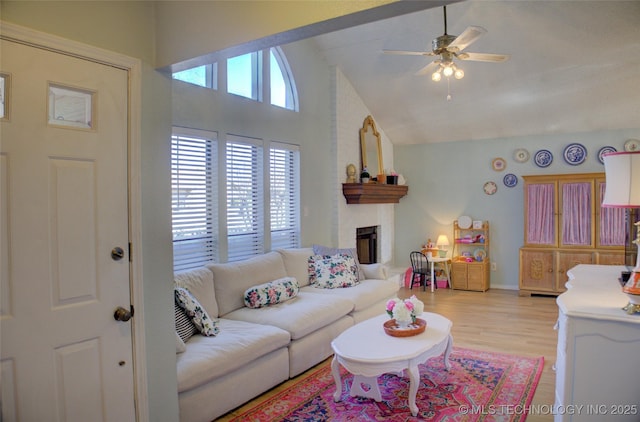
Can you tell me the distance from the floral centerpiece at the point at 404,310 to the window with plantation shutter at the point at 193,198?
1780 millimetres

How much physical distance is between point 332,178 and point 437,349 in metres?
3.08

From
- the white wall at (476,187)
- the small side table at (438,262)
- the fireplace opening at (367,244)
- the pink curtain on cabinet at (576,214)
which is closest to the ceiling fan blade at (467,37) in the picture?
the fireplace opening at (367,244)

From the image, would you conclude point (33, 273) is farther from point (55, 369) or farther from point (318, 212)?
point (318, 212)

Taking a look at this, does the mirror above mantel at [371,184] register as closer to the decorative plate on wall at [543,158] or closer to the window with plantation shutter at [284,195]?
the window with plantation shutter at [284,195]

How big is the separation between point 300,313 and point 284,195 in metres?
1.76

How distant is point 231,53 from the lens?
→ 6.42 feet

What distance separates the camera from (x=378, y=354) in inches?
A: 111

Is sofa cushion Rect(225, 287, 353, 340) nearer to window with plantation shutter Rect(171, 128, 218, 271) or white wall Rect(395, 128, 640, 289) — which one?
window with plantation shutter Rect(171, 128, 218, 271)

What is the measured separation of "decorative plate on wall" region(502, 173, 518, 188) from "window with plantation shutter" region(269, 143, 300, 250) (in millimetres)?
3531

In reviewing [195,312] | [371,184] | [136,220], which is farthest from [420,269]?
[136,220]

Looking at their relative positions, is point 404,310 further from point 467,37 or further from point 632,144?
point 632,144

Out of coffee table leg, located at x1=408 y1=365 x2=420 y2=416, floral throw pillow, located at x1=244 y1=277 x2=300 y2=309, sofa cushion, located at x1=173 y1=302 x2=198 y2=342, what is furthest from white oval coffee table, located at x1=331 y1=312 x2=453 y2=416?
sofa cushion, located at x1=173 y1=302 x2=198 y2=342

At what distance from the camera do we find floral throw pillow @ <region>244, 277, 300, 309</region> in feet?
12.5

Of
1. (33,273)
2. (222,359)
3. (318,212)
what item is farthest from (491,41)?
(33,273)
